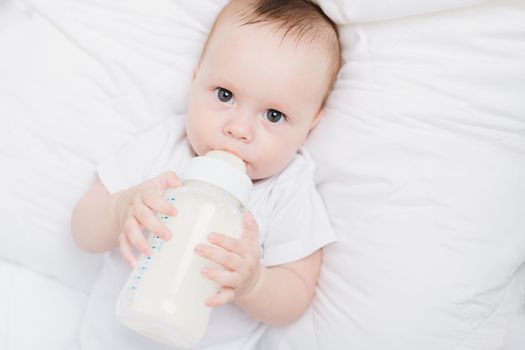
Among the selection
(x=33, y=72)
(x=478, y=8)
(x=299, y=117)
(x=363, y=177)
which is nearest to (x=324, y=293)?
(x=363, y=177)

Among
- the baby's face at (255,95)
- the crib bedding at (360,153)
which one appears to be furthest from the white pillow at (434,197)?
the baby's face at (255,95)

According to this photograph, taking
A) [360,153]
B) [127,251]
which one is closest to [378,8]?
[360,153]

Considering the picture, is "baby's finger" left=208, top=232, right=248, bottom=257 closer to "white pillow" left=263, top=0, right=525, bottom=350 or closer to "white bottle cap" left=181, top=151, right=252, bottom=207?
"white bottle cap" left=181, top=151, right=252, bottom=207

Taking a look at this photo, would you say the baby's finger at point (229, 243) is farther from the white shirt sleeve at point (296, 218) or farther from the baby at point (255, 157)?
the white shirt sleeve at point (296, 218)

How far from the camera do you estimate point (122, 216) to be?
1.02m

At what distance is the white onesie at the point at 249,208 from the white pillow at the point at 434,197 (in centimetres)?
6

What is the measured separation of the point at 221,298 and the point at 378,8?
0.59 meters

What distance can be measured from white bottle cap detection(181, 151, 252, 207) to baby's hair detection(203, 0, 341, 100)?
12.5 inches

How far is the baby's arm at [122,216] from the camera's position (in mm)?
879

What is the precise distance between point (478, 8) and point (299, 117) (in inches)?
14.4

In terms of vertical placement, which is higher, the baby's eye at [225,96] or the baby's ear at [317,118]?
the baby's eye at [225,96]

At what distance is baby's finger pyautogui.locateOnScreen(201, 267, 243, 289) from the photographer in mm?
833

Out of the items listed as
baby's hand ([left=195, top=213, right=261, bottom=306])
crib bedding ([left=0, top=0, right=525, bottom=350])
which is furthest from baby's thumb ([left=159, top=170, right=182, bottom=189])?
crib bedding ([left=0, top=0, right=525, bottom=350])

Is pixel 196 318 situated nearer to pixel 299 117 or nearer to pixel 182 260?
pixel 182 260
